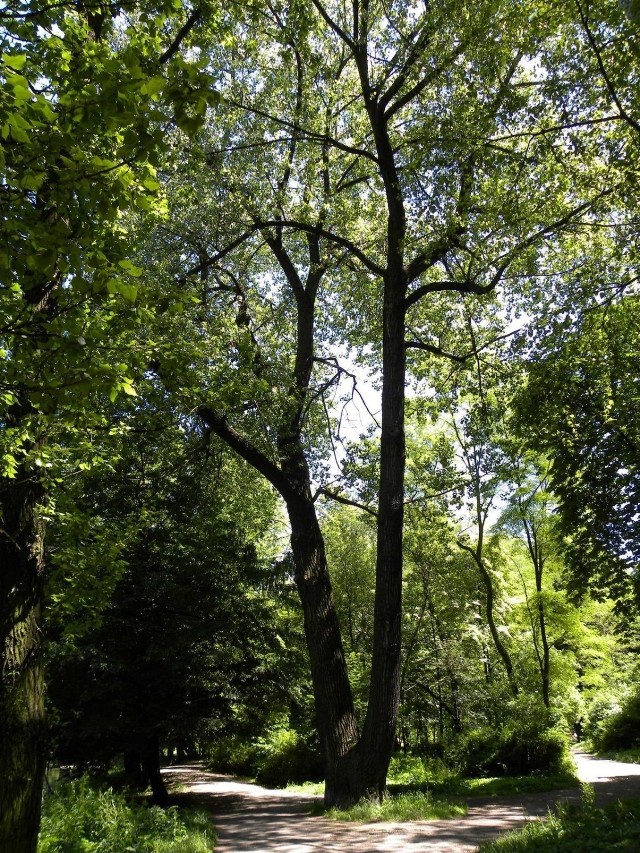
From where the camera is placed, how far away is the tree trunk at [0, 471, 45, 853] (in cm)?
422

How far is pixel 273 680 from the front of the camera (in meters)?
13.3

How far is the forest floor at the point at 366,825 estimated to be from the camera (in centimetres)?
686

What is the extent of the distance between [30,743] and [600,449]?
985cm

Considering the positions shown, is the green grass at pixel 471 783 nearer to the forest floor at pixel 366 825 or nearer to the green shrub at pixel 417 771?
the green shrub at pixel 417 771

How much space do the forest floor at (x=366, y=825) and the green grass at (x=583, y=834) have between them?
800 millimetres

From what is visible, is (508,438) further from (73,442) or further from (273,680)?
(73,442)

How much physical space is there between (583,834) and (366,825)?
355cm

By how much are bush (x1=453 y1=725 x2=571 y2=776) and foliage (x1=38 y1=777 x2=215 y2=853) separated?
8227 millimetres

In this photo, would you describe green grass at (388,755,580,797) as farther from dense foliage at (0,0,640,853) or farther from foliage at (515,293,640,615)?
foliage at (515,293,640,615)

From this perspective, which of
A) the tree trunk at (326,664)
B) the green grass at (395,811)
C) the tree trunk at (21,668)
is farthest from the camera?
the tree trunk at (326,664)

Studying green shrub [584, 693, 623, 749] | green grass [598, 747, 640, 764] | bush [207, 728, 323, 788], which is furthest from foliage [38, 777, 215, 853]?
green shrub [584, 693, 623, 749]

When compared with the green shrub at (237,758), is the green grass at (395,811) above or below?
above

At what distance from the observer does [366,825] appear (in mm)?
7832

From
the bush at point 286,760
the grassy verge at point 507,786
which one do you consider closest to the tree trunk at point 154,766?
the bush at point 286,760
